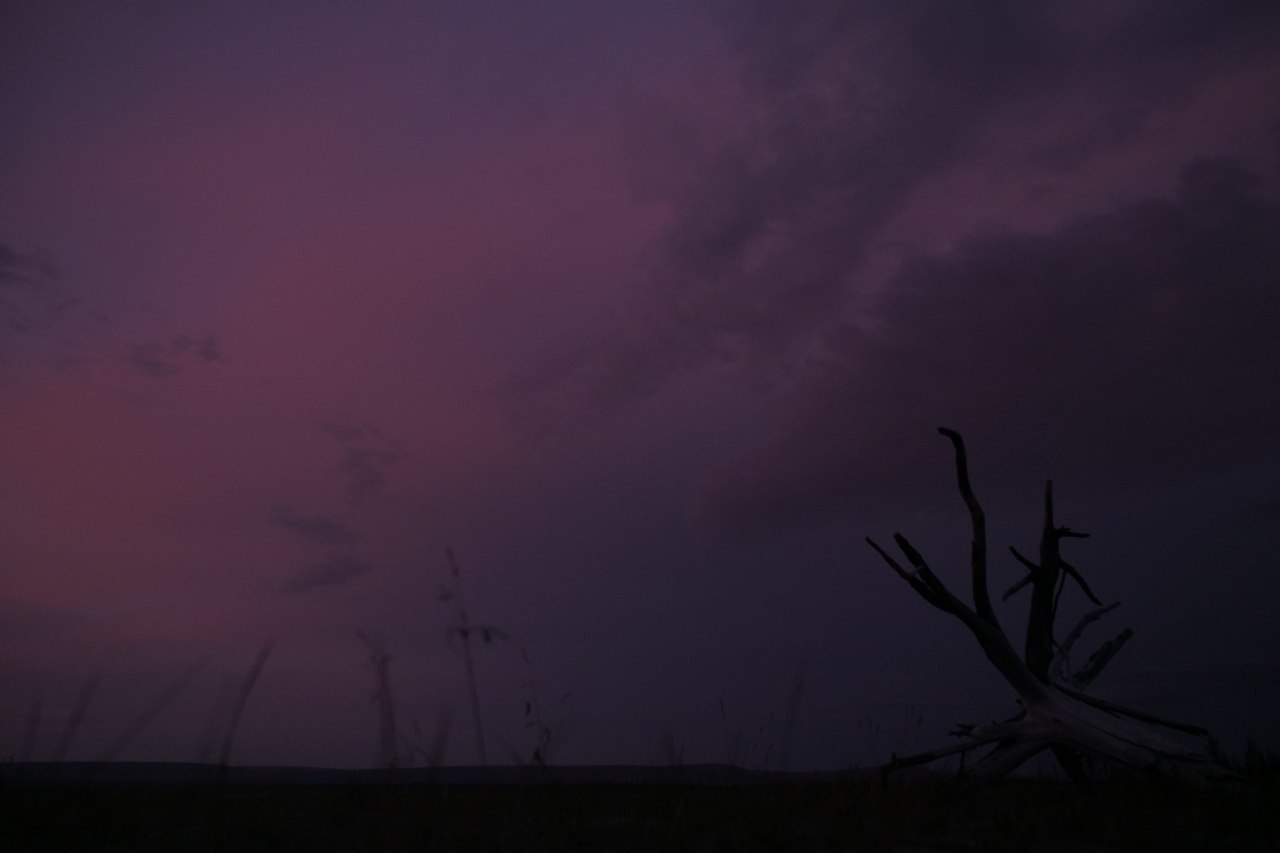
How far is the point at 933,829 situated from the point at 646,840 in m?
2.19

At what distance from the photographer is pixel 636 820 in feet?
22.2

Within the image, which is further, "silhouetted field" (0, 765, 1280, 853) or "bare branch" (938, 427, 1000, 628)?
"bare branch" (938, 427, 1000, 628)

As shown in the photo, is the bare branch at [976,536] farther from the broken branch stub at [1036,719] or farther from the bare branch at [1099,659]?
the bare branch at [1099,659]

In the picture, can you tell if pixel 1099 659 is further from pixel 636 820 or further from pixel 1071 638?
pixel 636 820

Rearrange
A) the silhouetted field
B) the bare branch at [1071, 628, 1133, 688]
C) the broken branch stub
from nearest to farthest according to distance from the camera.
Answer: the silhouetted field < the broken branch stub < the bare branch at [1071, 628, 1133, 688]

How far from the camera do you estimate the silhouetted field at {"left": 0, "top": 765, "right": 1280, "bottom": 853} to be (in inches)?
230

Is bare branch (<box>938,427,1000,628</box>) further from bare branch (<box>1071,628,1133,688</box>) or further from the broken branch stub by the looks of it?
bare branch (<box>1071,628,1133,688</box>)

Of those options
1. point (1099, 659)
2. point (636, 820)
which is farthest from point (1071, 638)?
point (636, 820)

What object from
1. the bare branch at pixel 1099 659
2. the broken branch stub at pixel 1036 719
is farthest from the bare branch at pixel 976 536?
the bare branch at pixel 1099 659

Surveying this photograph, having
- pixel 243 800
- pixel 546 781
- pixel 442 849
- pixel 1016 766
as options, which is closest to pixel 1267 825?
pixel 1016 766

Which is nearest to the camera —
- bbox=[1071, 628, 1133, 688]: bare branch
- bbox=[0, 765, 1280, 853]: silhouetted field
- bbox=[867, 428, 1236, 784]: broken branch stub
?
bbox=[0, 765, 1280, 853]: silhouetted field

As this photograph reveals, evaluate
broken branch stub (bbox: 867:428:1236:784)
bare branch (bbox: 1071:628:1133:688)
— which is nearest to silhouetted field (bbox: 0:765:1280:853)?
broken branch stub (bbox: 867:428:1236:784)

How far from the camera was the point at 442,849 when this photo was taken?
536cm

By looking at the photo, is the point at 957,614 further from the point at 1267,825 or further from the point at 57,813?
the point at 57,813
